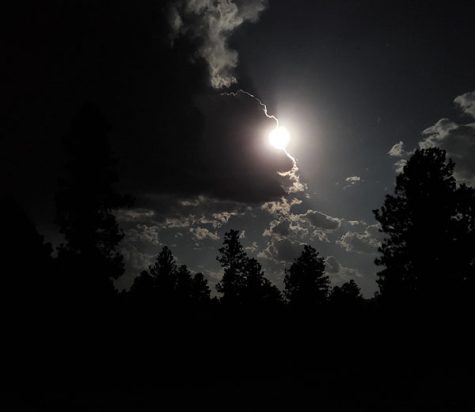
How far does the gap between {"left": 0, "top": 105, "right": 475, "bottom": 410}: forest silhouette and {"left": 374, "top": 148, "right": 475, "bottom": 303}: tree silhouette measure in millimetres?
58

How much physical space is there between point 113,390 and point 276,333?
78.1 ft

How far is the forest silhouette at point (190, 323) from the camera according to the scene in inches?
643

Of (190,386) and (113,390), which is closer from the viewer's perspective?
(113,390)

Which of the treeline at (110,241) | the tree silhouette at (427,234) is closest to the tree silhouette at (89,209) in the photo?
the treeline at (110,241)

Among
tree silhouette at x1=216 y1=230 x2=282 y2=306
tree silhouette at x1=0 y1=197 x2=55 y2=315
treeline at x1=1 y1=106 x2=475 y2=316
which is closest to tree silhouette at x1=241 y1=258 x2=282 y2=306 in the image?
tree silhouette at x1=216 y1=230 x2=282 y2=306

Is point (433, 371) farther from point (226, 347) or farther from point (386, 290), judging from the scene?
point (226, 347)

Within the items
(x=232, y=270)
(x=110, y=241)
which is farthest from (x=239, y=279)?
(x=110, y=241)

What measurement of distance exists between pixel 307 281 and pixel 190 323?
26573 millimetres

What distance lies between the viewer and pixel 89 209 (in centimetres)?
2144

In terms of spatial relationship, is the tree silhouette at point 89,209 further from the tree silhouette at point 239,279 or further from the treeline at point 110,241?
the tree silhouette at point 239,279

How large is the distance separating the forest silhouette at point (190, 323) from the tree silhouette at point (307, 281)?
18153 mm

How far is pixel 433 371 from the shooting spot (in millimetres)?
18297

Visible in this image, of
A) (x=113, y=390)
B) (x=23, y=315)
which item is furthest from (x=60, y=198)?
(x=113, y=390)

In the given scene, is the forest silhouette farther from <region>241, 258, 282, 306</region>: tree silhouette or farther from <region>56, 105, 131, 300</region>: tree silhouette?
<region>241, 258, 282, 306</region>: tree silhouette
